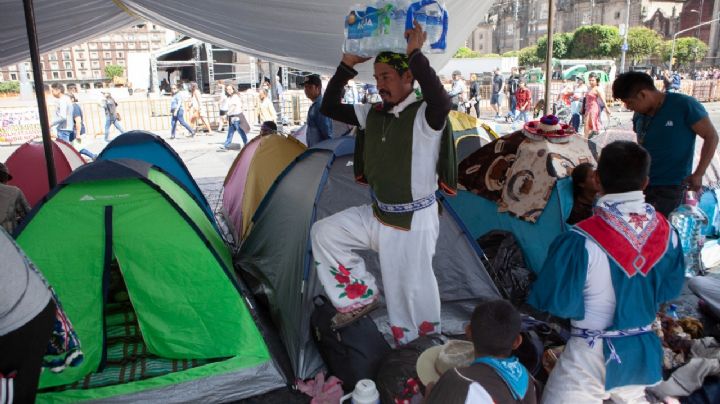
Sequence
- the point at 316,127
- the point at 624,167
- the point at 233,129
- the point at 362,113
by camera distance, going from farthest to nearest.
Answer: the point at 233,129 → the point at 316,127 → the point at 362,113 → the point at 624,167

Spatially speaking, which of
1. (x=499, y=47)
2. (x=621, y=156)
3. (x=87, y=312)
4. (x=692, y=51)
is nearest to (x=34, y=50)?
(x=87, y=312)

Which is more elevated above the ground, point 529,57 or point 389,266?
point 529,57

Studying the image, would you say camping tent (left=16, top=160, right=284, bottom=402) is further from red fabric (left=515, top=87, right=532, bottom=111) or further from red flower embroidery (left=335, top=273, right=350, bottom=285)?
red fabric (left=515, top=87, right=532, bottom=111)

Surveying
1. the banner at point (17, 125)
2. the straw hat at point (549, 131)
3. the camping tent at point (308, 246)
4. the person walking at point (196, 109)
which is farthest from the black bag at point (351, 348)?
Answer: the person walking at point (196, 109)

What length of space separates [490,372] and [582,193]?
2.34 m

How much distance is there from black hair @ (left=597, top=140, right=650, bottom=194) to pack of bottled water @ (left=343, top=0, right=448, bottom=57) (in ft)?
3.22

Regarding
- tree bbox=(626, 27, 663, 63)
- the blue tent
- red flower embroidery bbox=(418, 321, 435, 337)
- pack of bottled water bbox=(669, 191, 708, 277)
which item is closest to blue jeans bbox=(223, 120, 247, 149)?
the blue tent

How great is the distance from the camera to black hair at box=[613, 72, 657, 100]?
339 centimetres

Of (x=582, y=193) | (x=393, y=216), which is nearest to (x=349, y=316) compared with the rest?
(x=393, y=216)

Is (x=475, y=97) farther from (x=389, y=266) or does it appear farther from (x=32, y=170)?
(x=389, y=266)

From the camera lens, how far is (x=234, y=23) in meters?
4.76

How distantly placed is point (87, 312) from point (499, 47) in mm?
76472

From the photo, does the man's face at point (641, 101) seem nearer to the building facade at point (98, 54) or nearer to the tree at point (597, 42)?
the tree at point (597, 42)

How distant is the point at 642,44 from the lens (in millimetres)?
46000
